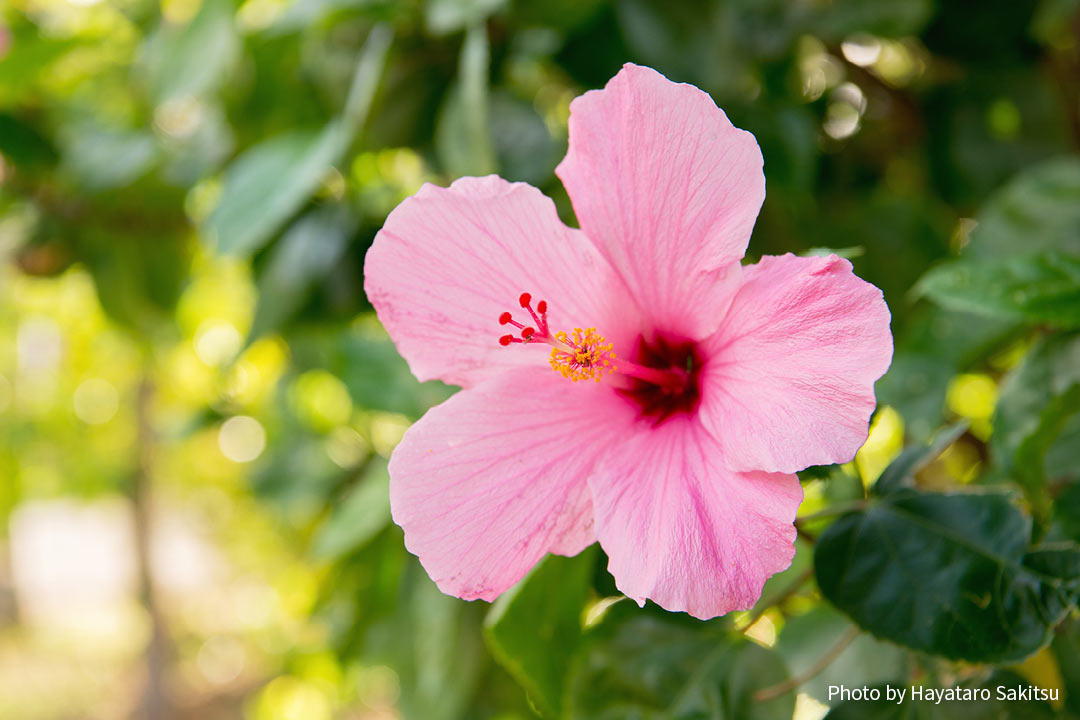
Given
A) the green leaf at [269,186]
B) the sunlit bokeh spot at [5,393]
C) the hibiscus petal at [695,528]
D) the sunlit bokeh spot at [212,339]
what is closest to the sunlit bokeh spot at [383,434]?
the green leaf at [269,186]

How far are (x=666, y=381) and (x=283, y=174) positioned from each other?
58 centimetres

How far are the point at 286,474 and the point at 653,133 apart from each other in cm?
125

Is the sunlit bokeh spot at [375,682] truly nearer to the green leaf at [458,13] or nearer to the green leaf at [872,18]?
the green leaf at [458,13]

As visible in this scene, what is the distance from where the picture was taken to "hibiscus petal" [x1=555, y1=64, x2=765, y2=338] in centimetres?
43

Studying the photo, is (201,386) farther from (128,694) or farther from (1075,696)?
(128,694)

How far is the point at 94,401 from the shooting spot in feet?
11.1

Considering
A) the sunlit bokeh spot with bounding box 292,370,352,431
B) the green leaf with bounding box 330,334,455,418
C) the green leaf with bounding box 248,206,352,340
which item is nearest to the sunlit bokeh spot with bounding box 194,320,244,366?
the sunlit bokeh spot with bounding box 292,370,352,431

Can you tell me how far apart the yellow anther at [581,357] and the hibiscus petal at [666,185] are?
0.04 m

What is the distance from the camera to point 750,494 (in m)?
0.43

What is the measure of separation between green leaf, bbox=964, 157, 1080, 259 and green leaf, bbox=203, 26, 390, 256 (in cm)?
62

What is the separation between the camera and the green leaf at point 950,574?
1.62 ft

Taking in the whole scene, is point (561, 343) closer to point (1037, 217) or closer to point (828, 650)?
point (828, 650)

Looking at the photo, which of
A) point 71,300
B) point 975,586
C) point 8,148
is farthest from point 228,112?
point 71,300

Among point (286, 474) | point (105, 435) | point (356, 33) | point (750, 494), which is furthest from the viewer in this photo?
point (105, 435)
